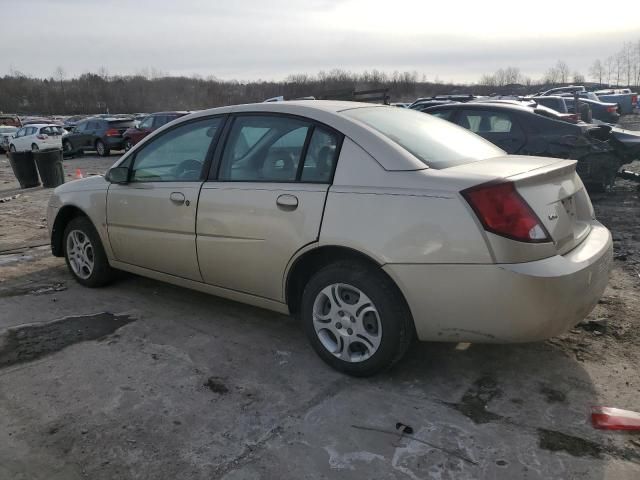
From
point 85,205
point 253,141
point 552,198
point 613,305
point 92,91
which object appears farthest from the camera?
point 92,91

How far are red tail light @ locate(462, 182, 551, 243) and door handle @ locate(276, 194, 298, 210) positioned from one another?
1058 millimetres

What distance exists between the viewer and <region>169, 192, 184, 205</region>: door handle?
4.05 metres

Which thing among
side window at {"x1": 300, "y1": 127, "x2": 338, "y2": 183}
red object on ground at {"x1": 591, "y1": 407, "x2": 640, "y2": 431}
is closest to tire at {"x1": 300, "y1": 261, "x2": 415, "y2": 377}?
side window at {"x1": 300, "y1": 127, "x2": 338, "y2": 183}

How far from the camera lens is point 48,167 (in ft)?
44.1

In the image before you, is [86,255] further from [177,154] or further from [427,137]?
[427,137]

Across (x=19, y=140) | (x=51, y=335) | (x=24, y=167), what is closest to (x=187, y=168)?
(x=51, y=335)

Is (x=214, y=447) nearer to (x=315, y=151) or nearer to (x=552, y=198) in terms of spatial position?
(x=315, y=151)

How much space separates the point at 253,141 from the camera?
3.83 meters

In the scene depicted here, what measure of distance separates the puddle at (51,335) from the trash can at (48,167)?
1030 cm

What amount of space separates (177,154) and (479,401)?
2833 millimetres

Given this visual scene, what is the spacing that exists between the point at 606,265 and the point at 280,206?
6.55 feet

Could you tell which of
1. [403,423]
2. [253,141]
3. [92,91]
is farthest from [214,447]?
[92,91]

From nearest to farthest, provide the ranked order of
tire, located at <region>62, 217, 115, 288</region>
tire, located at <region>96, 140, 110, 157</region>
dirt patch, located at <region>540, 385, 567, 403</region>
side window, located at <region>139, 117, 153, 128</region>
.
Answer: dirt patch, located at <region>540, 385, 567, 403</region> → tire, located at <region>62, 217, 115, 288</region> → side window, located at <region>139, 117, 153, 128</region> → tire, located at <region>96, 140, 110, 157</region>

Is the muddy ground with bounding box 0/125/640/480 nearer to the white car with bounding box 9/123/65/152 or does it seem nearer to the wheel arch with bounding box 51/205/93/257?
the wheel arch with bounding box 51/205/93/257
